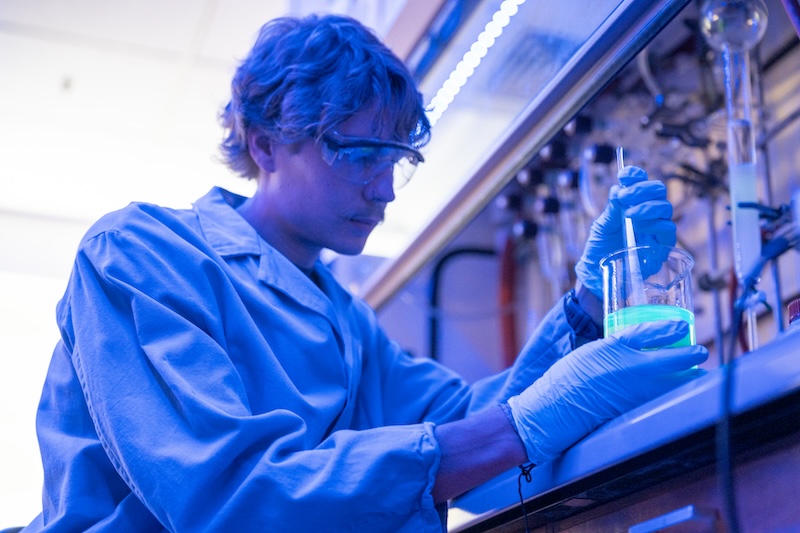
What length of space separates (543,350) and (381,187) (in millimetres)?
397

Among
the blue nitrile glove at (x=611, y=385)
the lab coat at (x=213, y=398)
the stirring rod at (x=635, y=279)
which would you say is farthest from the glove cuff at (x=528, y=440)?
the stirring rod at (x=635, y=279)

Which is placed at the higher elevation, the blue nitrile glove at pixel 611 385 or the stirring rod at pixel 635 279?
the stirring rod at pixel 635 279

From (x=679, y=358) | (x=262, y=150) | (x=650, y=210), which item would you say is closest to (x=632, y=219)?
(x=650, y=210)

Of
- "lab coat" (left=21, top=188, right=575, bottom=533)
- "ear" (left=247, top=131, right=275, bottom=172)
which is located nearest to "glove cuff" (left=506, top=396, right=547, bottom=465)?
"lab coat" (left=21, top=188, right=575, bottom=533)

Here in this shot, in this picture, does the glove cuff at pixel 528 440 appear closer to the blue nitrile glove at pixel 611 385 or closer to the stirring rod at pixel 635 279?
the blue nitrile glove at pixel 611 385

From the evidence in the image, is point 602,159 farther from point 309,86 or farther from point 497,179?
point 309,86

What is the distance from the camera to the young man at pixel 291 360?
1076mm

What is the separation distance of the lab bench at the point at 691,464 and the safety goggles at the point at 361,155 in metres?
0.63

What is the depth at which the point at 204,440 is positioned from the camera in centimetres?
111

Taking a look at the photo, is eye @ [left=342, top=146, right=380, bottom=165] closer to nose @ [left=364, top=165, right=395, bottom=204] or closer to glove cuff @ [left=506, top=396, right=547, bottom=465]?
nose @ [left=364, top=165, right=395, bottom=204]

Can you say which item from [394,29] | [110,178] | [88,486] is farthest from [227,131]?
[110,178]

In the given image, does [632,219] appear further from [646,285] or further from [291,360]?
[291,360]

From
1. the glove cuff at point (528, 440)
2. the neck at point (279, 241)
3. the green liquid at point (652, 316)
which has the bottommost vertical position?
the glove cuff at point (528, 440)

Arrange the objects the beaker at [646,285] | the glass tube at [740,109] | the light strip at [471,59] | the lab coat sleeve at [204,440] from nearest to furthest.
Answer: the lab coat sleeve at [204,440] → the beaker at [646,285] → the glass tube at [740,109] → the light strip at [471,59]
